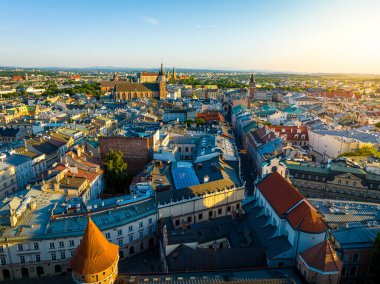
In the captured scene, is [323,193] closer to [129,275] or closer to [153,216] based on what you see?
[153,216]

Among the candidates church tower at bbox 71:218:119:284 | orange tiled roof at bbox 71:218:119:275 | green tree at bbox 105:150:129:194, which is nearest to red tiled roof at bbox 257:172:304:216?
church tower at bbox 71:218:119:284

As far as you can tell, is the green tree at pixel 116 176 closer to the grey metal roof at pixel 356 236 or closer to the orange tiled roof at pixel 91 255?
the orange tiled roof at pixel 91 255

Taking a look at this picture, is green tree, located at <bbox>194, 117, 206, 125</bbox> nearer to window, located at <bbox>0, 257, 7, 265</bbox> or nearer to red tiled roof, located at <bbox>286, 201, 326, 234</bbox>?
red tiled roof, located at <bbox>286, 201, 326, 234</bbox>

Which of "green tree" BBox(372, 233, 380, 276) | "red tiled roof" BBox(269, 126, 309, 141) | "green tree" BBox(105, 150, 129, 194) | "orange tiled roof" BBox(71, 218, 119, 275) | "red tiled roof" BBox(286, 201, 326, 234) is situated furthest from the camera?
"red tiled roof" BBox(269, 126, 309, 141)

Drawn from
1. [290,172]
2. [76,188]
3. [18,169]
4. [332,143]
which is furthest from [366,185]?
[18,169]

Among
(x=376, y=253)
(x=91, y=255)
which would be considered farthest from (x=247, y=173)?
(x=91, y=255)

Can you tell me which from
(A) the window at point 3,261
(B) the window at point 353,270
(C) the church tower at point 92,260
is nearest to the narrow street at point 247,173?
(B) the window at point 353,270
